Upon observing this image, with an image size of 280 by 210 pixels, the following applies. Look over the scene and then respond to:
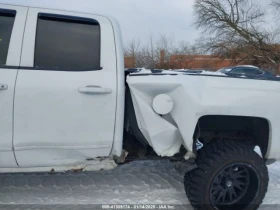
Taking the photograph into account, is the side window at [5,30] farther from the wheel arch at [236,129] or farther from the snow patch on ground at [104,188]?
the wheel arch at [236,129]

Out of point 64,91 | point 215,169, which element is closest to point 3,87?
point 64,91

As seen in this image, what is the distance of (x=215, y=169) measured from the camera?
3.14 m

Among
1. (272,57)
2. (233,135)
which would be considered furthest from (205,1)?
(233,135)

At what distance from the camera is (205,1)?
107 ft

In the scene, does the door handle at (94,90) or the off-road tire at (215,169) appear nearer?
the door handle at (94,90)

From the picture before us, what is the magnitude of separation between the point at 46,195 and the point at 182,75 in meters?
1.98

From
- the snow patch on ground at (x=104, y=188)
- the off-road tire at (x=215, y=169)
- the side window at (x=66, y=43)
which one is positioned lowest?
the snow patch on ground at (x=104, y=188)

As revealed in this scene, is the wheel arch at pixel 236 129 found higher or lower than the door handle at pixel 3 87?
lower

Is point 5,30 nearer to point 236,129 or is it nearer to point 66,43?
point 66,43

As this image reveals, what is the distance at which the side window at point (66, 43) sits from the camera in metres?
3.06

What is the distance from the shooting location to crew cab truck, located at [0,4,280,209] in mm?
2949

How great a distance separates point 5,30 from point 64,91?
789mm

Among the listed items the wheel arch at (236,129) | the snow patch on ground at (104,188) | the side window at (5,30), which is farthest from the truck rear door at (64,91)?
the wheel arch at (236,129)

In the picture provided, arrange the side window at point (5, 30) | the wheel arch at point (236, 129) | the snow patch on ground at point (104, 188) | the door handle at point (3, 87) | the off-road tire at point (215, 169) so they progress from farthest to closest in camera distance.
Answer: the snow patch on ground at point (104, 188)
the wheel arch at point (236, 129)
the off-road tire at point (215, 169)
the side window at point (5, 30)
the door handle at point (3, 87)
